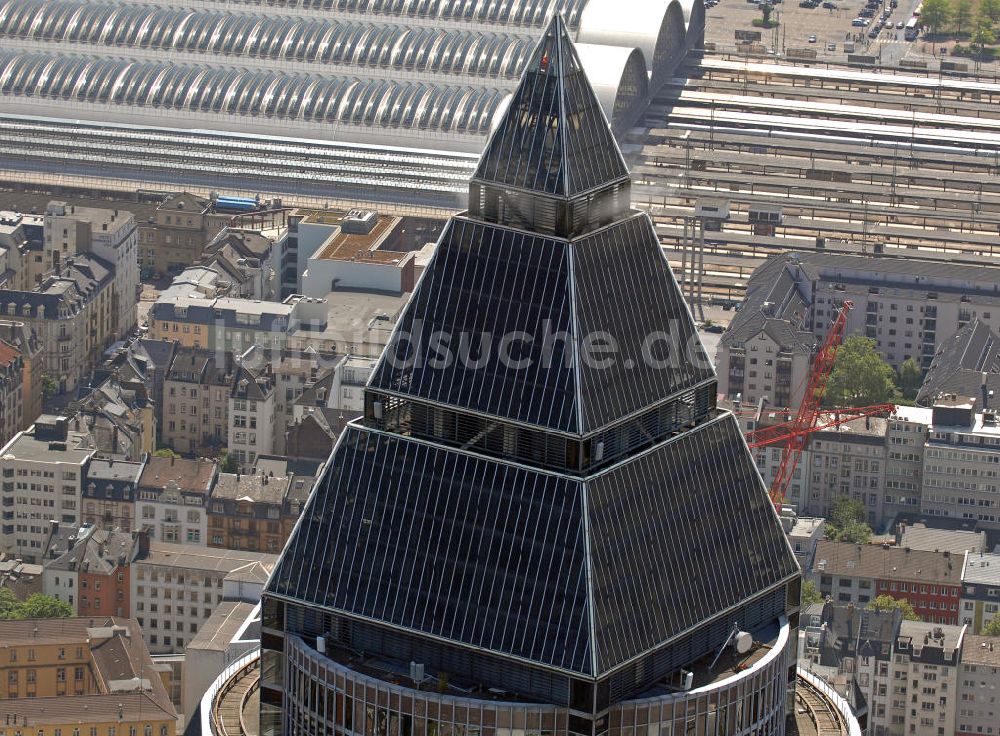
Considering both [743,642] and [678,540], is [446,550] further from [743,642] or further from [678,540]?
[743,642]

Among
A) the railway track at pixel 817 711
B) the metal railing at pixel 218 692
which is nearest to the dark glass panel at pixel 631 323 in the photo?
the railway track at pixel 817 711

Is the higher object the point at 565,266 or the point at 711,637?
the point at 565,266

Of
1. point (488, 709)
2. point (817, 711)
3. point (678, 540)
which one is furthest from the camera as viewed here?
point (817, 711)

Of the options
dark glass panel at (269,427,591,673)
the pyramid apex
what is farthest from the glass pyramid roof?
the pyramid apex

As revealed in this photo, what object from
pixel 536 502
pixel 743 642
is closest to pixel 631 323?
pixel 536 502

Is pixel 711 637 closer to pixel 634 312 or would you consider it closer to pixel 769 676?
pixel 769 676

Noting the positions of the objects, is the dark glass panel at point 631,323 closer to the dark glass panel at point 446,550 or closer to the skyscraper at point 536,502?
the skyscraper at point 536,502

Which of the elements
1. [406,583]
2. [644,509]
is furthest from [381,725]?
[644,509]
